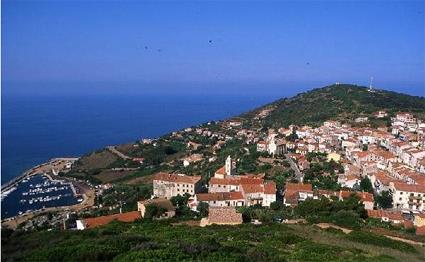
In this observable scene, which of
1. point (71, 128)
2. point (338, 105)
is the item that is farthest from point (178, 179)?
point (71, 128)

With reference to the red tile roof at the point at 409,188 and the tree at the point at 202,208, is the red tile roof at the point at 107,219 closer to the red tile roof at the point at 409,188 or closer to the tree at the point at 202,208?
the tree at the point at 202,208

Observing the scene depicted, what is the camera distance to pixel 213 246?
11742 mm

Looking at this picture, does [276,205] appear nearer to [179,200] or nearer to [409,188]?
[179,200]

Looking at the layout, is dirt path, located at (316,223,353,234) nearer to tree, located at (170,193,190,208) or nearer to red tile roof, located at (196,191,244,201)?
red tile roof, located at (196,191,244,201)

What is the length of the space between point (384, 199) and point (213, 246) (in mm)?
18370

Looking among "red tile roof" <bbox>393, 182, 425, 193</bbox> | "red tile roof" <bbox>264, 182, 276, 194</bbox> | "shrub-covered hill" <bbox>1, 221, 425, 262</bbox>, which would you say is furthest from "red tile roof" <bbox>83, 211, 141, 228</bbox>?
"red tile roof" <bbox>393, 182, 425, 193</bbox>

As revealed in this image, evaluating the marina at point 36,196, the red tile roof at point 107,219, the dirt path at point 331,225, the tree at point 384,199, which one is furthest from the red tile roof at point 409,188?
the marina at point 36,196

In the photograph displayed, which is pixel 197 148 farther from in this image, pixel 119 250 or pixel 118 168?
pixel 119 250

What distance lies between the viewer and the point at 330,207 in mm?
22578

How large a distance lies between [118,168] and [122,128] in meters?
50.8

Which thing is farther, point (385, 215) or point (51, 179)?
point (51, 179)

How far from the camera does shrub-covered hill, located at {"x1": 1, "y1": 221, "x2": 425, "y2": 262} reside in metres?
10.4

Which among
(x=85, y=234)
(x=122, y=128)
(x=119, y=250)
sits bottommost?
(x=122, y=128)

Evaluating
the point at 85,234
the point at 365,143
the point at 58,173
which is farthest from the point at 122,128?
the point at 85,234
